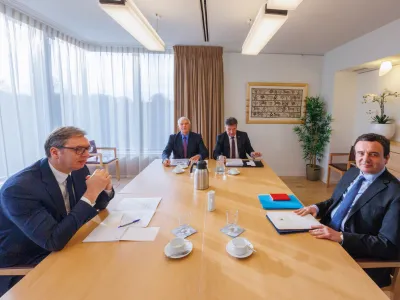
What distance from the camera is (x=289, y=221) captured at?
4.39 feet

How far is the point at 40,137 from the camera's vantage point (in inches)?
125

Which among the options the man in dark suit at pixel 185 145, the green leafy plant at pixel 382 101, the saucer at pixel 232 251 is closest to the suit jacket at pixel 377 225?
the saucer at pixel 232 251

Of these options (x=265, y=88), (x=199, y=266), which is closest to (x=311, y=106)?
(x=265, y=88)

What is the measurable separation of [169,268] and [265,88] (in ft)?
13.9

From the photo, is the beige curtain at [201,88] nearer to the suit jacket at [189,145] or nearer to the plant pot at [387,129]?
the suit jacket at [189,145]

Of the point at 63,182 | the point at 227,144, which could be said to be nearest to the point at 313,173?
the point at 227,144

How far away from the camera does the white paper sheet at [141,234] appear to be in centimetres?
116

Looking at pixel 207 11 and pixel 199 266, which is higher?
pixel 207 11

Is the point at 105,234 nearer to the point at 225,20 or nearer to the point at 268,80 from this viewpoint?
the point at 225,20

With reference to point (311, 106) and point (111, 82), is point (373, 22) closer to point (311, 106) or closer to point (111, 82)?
point (311, 106)

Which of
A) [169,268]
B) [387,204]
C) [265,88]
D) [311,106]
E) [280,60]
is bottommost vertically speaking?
[169,268]

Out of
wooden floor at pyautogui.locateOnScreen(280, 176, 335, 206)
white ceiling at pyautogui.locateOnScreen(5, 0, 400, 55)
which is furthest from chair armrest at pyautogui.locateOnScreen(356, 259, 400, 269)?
white ceiling at pyautogui.locateOnScreen(5, 0, 400, 55)

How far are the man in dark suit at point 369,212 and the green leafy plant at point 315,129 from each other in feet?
10.00

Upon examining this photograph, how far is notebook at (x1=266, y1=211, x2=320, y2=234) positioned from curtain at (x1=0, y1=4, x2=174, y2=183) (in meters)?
3.00
